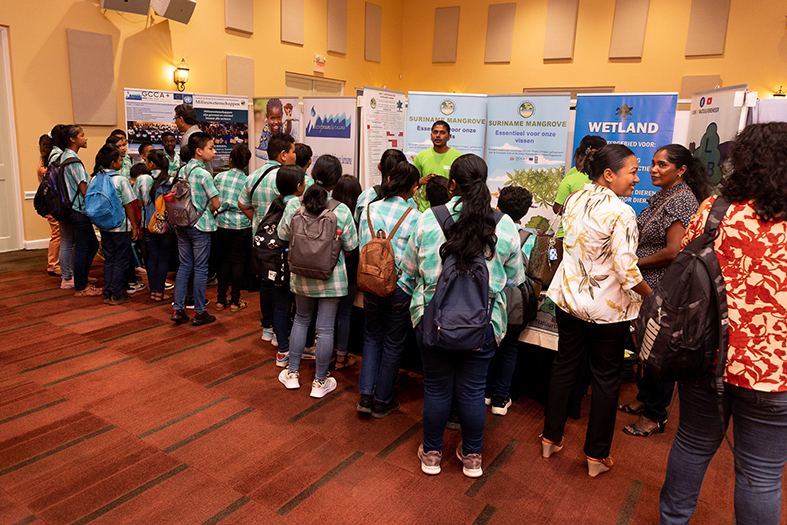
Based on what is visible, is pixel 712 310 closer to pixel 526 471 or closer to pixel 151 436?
pixel 526 471

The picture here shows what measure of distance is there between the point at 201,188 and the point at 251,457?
7.69 ft

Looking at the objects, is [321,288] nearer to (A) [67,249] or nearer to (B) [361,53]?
(A) [67,249]

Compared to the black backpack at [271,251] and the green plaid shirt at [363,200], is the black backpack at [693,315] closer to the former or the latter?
the green plaid shirt at [363,200]

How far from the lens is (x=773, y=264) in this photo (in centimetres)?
155

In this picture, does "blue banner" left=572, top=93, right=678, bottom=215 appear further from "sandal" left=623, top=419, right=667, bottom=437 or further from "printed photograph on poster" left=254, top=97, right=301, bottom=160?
"printed photograph on poster" left=254, top=97, right=301, bottom=160

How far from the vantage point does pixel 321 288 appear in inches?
121

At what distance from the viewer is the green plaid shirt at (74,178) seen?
467 cm

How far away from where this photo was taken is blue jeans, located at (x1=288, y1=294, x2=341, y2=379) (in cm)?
314

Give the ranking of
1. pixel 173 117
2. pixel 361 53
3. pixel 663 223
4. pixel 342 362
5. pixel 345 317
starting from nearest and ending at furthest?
1. pixel 663 223
2. pixel 345 317
3. pixel 342 362
4. pixel 173 117
5. pixel 361 53

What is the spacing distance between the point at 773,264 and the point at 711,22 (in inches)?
381

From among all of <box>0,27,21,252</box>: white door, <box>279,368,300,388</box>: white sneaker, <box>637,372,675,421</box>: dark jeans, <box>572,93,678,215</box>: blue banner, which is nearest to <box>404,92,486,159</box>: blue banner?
<box>572,93,678,215</box>: blue banner

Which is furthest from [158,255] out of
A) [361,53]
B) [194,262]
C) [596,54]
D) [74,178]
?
[596,54]

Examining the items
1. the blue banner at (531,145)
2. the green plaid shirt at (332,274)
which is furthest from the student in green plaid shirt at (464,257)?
the blue banner at (531,145)

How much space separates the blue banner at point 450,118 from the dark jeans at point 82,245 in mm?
3235
